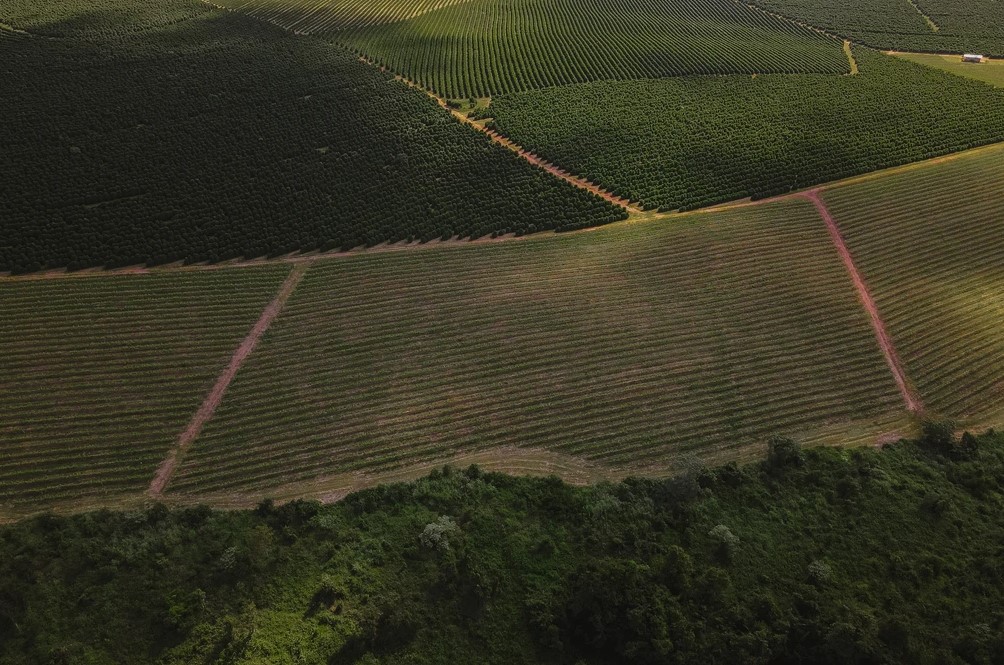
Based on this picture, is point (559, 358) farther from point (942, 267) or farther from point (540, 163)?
point (942, 267)

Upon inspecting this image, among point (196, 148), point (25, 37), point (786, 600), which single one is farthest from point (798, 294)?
point (25, 37)

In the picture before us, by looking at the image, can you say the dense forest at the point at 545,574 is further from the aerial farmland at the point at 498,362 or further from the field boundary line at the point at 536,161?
the field boundary line at the point at 536,161

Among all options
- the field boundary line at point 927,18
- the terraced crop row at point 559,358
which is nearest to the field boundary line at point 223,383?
the terraced crop row at point 559,358

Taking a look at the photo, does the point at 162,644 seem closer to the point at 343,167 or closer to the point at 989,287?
the point at 343,167

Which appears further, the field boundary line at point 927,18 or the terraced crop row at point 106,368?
the field boundary line at point 927,18

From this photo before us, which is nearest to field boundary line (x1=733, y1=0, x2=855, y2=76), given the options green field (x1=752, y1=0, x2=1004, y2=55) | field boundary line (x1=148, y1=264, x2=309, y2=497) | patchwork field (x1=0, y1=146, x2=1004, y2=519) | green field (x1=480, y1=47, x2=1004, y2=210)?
green field (x1=752, y1=0, x2=1004, y2=55)

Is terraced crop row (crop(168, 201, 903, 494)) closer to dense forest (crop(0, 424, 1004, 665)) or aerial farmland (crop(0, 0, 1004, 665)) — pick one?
aerial farmland (crop(0, 0, 1004, 665))

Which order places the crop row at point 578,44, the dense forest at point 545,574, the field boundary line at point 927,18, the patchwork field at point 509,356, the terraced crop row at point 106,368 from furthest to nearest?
the field boundary line at point 927,18 → the crop row at point 578,44 → the patchwork field at point 509,356 → the terraced crop row at point 106,368 → the dense forest at point 545,574
